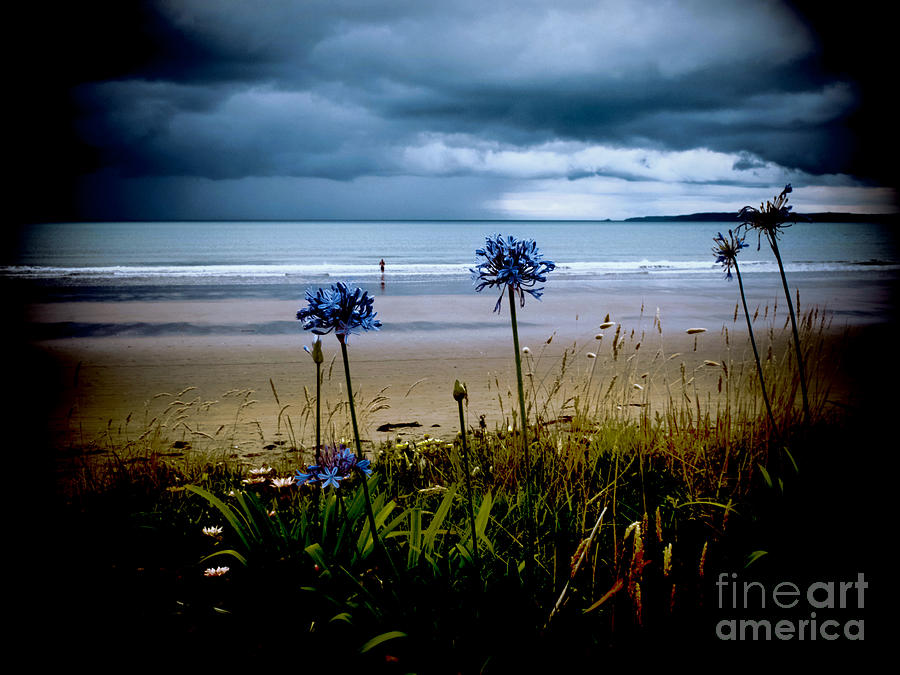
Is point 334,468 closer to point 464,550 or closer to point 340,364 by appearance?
point 464,550

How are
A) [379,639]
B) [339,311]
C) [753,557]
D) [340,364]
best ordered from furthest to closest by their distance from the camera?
[340,364], [753,557], [339,311], [379,639]

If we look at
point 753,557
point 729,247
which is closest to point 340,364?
point 729,247

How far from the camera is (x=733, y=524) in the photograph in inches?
110

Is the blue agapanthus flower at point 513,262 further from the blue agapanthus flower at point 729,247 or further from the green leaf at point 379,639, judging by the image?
the blue agapanthus flower at point 729,247

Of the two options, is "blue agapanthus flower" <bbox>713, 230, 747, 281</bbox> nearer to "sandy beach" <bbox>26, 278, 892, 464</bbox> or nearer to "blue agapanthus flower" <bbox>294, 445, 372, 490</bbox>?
"sandy beach" <bbox>26, 278, 892, 464</bbox>

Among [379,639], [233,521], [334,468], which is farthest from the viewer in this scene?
[233,521]

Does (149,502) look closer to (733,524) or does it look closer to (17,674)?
(17,674)

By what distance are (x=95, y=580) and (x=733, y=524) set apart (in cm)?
291

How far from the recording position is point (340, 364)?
8836 mm

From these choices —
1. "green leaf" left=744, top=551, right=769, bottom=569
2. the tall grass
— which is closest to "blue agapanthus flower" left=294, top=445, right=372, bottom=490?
the tall grass

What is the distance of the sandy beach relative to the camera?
551 centimetres

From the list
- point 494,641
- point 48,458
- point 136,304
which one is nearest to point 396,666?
point 494,641

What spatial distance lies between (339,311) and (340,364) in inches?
278

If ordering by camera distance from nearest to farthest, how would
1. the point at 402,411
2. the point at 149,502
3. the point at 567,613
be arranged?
the point at 567,613 → the point at 149,502 → the point at 402,411
